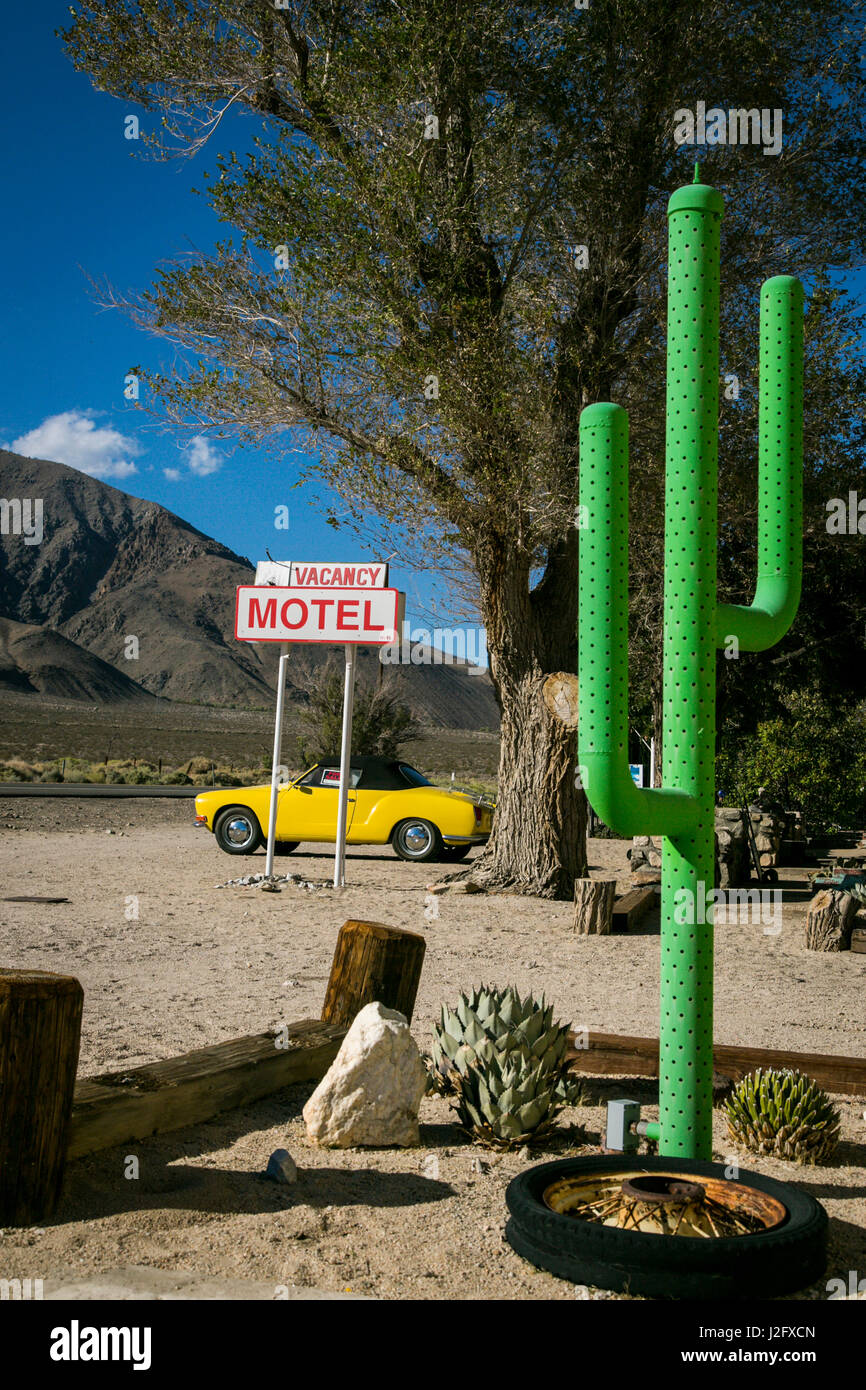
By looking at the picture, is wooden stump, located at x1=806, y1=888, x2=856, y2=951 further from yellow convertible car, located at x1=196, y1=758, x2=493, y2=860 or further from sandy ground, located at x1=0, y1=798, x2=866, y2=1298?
yellow convertible car, located at x1=196, y1=758, x2=493, y2=860

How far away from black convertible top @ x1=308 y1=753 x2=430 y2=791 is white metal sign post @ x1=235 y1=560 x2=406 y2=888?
10.7ft

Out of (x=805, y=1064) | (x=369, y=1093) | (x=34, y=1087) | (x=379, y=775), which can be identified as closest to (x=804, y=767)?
(x=379, y=775)

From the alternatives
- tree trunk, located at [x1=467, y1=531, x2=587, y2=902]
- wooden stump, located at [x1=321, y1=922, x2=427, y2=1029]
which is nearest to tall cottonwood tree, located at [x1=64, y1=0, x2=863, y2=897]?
tree trunk, located at [x1=467, y1=531, x2=587, y2=902]

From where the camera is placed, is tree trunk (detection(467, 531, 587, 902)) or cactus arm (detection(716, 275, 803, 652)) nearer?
cactus arm (detection(716, 275, 803, 652))

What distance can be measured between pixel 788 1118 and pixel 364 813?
509 inches

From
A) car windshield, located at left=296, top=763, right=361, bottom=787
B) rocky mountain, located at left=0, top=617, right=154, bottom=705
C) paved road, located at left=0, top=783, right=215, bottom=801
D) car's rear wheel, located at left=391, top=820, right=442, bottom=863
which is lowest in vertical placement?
car's rear wheel, located at left=391, top=820, right=442, bottom=863

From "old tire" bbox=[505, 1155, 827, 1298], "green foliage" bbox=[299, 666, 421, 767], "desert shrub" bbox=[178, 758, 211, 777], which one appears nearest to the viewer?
"old tire" bbox=[505, 1155, 827, 1298]

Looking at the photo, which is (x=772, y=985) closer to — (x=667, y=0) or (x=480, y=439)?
(x=480, y=439)

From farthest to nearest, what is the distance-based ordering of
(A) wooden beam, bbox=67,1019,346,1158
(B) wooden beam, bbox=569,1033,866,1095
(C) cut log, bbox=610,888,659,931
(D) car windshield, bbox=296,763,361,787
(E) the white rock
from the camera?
(D) car windshield, bbox=296,763,361,787 → (C) cut log, bbox=610,888,659,931 → (B) wooden beam, bbox=569,1033,866,1095 → (E) the white rock → (A) wooden beam, bbox=67,1019,346,1158

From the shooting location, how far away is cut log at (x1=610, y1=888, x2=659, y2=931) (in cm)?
1136

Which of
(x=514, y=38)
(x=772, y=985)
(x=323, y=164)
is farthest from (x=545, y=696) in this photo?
(x=514, y=38)

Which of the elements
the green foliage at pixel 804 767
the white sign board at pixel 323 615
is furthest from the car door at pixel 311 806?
the green foliage at pixel 804 767
